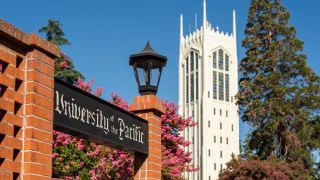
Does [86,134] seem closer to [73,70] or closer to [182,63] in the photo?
[73,70]

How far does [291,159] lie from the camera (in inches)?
1161

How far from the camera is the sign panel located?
211 inches

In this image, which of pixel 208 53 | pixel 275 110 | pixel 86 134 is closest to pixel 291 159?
pixel 275 110

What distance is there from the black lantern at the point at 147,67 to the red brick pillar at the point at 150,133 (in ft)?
0.43

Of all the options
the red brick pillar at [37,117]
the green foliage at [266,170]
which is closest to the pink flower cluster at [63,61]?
the green foliage at [266,170]

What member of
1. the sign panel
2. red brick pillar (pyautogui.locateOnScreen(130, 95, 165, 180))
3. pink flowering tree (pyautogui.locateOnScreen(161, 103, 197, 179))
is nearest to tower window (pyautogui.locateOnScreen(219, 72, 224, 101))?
pink flowering tree (pyautogui.locateOnScreen(161, 103, 197, 179))

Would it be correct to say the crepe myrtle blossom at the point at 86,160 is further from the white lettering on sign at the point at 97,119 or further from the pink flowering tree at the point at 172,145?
the white lettering on sign at the point at 97,119

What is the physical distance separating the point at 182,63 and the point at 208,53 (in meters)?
7.31

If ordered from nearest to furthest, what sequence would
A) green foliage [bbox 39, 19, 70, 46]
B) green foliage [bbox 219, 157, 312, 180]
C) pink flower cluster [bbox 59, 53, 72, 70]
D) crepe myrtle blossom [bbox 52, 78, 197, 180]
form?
1. crepe myrtle blossom [bbox 52, 78, 197, 180]
2. pink flower cluster [bbox 59, 53, 72, 70]
3. green foliage [bbox 219, 157, 312, 180]
4. green foliage [bbox 39, 19, 70, 46]

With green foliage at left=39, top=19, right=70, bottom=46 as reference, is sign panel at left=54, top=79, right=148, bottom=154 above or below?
below

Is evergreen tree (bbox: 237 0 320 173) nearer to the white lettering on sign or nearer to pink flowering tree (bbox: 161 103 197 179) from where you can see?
pink flowering tree (bbox: 161 103 197 179)

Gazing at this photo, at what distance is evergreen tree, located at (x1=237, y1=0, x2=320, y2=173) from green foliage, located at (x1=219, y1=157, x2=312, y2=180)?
1.03 metres

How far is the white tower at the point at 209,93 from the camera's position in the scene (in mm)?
102375

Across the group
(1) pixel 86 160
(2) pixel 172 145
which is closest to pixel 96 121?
(1) pixel 86 160
